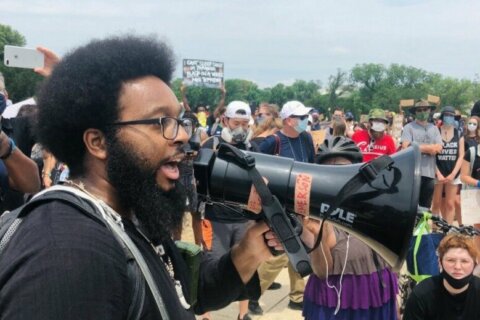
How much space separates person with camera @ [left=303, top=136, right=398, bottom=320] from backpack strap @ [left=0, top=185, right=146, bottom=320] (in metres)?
1.67

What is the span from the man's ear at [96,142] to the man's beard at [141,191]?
0.07ft

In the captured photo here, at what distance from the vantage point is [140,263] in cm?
114

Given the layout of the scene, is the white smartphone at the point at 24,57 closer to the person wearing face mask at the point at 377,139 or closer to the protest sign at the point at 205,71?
the person wearing face mask at the point at 377,139

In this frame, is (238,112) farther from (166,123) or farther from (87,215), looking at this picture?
(87,215)

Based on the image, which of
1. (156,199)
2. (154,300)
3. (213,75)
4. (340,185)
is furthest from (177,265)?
(213,75)

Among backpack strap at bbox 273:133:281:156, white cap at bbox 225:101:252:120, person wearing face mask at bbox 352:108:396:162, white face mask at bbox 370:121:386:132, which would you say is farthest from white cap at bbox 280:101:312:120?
A: white face mask at bbox 370:121:386:132

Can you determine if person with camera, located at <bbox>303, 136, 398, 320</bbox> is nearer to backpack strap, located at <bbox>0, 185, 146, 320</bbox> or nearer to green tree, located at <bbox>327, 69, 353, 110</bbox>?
backpack strap, located at <bbox>0, 185, 146, 320</bbox>

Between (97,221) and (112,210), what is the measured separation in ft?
0.42

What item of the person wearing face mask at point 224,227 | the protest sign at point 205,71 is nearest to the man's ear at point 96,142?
the person wearing face mask at point 224,227

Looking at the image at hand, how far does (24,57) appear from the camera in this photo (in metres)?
2.37

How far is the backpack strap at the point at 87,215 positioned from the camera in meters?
1.09

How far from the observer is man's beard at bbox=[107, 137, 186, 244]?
51.8 inches

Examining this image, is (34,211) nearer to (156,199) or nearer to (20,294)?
(20,294)

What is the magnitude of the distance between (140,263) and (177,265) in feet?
1.32
